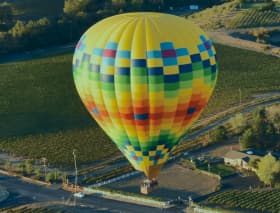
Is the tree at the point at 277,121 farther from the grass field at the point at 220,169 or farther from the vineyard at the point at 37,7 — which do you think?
the vineyard at the point at 37,7

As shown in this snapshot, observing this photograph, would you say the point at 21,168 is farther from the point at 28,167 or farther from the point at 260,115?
the point at 260,115

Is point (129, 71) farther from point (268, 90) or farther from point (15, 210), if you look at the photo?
point (268, 90)

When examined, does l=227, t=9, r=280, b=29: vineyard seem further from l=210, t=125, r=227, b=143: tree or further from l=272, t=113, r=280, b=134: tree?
l=210, t=125, r=227, b=143: tree

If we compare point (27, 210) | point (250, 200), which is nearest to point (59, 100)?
point (27, 210)

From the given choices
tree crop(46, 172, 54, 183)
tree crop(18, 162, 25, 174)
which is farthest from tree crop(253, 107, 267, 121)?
tree crop(18, 162, 25, 174)


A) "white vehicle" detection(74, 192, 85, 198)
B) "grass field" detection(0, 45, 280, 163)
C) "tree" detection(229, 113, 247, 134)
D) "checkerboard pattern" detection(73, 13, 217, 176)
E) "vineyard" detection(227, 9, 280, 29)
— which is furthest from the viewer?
"vineyard" detection(227, 9, 280, 29)

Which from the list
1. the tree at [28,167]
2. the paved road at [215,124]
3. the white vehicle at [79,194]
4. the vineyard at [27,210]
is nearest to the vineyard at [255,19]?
the paved road at [215,124]

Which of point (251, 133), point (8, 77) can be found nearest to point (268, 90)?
point (251, 133)
